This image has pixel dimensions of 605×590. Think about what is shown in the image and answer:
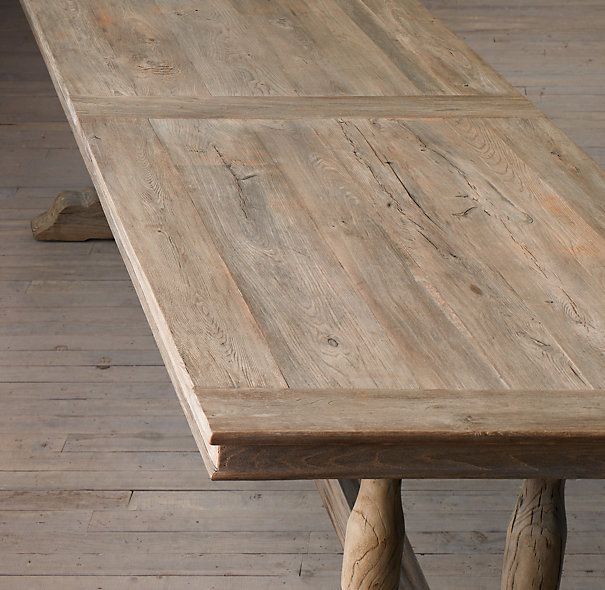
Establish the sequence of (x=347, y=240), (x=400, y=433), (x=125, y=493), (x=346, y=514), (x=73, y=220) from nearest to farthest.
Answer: (x=400, y=433) < (x=347, y=240) < (x=346, y=514) < (x=125, y=493) < (x=73, y=220)

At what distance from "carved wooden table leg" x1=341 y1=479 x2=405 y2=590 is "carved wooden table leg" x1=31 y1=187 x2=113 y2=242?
5.41 feet

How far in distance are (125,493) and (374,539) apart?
30.0 inches

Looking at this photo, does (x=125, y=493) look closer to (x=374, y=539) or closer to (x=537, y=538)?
(x=374, y=539)

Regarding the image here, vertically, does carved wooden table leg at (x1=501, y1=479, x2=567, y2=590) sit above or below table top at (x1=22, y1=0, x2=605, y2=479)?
below

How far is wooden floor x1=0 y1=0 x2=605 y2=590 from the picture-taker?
6.28 feet

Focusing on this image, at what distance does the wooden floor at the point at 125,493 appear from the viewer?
6.28ft

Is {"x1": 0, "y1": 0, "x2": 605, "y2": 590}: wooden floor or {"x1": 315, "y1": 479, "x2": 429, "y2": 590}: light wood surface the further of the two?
{"x1": 0, "y1": 0, "x2": 605, "y2": 590}: wooden floor

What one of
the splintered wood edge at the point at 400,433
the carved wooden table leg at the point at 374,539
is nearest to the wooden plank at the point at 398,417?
the splintered wood edge at the point at 400,433

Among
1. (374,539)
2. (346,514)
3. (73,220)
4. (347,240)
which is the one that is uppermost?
(347,240)

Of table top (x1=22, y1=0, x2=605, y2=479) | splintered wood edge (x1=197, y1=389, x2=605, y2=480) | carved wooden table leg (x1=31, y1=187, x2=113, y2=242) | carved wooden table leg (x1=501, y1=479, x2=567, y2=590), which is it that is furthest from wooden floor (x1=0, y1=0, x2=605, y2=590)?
splintered wood edge (x1=197, y1=389, x2=605, y2=480)

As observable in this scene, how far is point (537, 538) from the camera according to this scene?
151 cm

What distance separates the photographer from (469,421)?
1091 millimetres

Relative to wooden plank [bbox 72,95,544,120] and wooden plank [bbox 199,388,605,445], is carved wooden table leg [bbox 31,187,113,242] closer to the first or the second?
wooden plank [bbox 72,95,544,120]

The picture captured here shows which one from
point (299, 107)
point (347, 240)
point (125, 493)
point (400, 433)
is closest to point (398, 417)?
point (400, 433)
